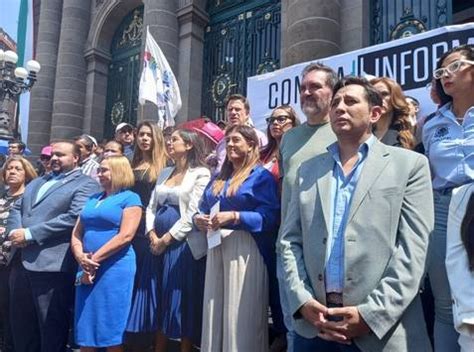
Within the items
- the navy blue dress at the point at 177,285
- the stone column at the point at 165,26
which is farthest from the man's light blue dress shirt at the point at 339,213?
the stone column at the point at 165,26

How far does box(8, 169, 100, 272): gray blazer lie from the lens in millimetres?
4008

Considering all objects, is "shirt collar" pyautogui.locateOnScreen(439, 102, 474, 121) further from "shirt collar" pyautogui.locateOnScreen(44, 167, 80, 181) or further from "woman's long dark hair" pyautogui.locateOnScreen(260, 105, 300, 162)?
"shirt collar" pyautogui.locateOnScreen(44, 167, 80, 181)

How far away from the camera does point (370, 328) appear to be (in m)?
2.03

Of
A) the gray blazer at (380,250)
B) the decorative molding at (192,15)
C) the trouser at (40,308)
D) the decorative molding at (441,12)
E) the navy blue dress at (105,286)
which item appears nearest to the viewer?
the gray blazer at (380,250)

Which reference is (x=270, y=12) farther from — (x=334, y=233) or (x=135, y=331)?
(x=334, y=233)

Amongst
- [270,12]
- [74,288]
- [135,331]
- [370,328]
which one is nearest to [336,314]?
[370,328]

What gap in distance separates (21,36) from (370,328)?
11.6m

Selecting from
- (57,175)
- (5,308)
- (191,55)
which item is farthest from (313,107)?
(191,55)

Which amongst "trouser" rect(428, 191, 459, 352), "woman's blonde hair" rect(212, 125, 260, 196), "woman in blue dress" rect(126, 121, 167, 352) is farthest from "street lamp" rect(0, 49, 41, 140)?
"trouser" rect(428, 191, 459, 352)

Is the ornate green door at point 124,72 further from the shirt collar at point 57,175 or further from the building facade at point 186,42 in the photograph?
the shirt collar at point 57,175

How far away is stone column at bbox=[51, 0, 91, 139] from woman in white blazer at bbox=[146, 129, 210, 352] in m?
9.43

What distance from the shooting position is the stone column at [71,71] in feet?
41.8

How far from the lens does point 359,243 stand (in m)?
2.12

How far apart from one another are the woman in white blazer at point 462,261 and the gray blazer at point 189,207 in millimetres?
2070
